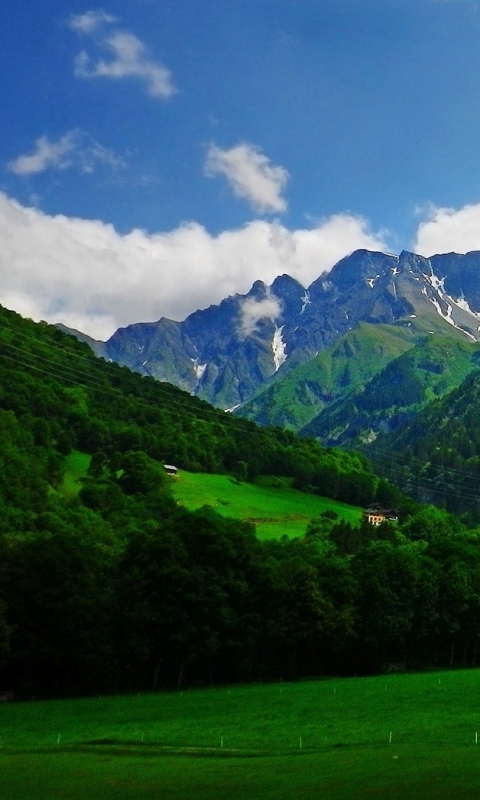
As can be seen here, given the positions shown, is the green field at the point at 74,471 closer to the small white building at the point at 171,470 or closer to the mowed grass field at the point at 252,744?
the small white building at the point at 171,470

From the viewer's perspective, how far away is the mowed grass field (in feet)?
88.2

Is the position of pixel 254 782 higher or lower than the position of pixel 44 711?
higher

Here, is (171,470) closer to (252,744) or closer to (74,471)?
(74,471)

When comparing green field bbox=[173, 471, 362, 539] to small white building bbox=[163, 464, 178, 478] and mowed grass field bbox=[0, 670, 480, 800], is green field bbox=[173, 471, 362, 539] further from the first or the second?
mowed grass field bbox=[0, 670, 480, 800]

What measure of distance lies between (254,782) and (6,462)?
11367 centimetres

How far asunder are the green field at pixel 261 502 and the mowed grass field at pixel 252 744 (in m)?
85.9

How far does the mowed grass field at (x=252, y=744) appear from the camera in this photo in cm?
2689

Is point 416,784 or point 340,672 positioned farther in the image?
point 340,672

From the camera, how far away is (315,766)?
103ft

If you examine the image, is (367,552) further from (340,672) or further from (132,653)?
(132,653)

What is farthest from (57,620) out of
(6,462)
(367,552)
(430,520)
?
(430,520)

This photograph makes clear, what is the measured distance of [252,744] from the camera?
4050cm

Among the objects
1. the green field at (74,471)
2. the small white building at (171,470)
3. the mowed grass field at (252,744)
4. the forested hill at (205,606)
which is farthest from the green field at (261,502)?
the mowed grass field at (252,744)

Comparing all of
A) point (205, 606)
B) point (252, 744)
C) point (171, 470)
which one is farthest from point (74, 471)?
point (252, 744)
